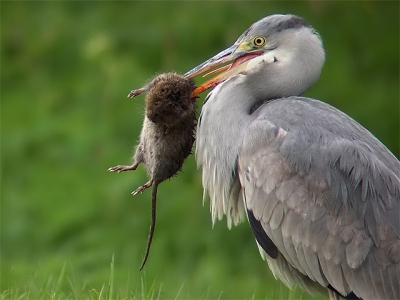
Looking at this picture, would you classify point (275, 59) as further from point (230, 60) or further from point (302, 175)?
point (302, 175)

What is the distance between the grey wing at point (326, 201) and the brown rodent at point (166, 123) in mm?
369

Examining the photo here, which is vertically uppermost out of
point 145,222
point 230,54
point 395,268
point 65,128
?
point 230,54

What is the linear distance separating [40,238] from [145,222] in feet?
3.41

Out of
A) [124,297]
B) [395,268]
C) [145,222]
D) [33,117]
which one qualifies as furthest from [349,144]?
[33,117]

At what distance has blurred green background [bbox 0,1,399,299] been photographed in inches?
392

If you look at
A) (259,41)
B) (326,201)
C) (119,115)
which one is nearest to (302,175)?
(326,201)

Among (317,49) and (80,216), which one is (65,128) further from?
(317,49)

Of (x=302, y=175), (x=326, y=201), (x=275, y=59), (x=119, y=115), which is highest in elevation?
(x=275, y=59)

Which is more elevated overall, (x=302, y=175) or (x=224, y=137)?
(x=224, y=137)

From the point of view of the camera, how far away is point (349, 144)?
580 cm

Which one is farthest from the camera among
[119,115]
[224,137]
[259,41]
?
[119,115]

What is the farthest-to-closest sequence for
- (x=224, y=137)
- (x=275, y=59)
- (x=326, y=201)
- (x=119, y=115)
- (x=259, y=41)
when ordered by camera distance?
(x=119, y=115) → (x=259, y=41) → (x=275, y=59) → (x=224, y=137) → (x=326, y=201)

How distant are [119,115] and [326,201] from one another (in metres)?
5.34

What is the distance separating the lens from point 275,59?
6328mm
